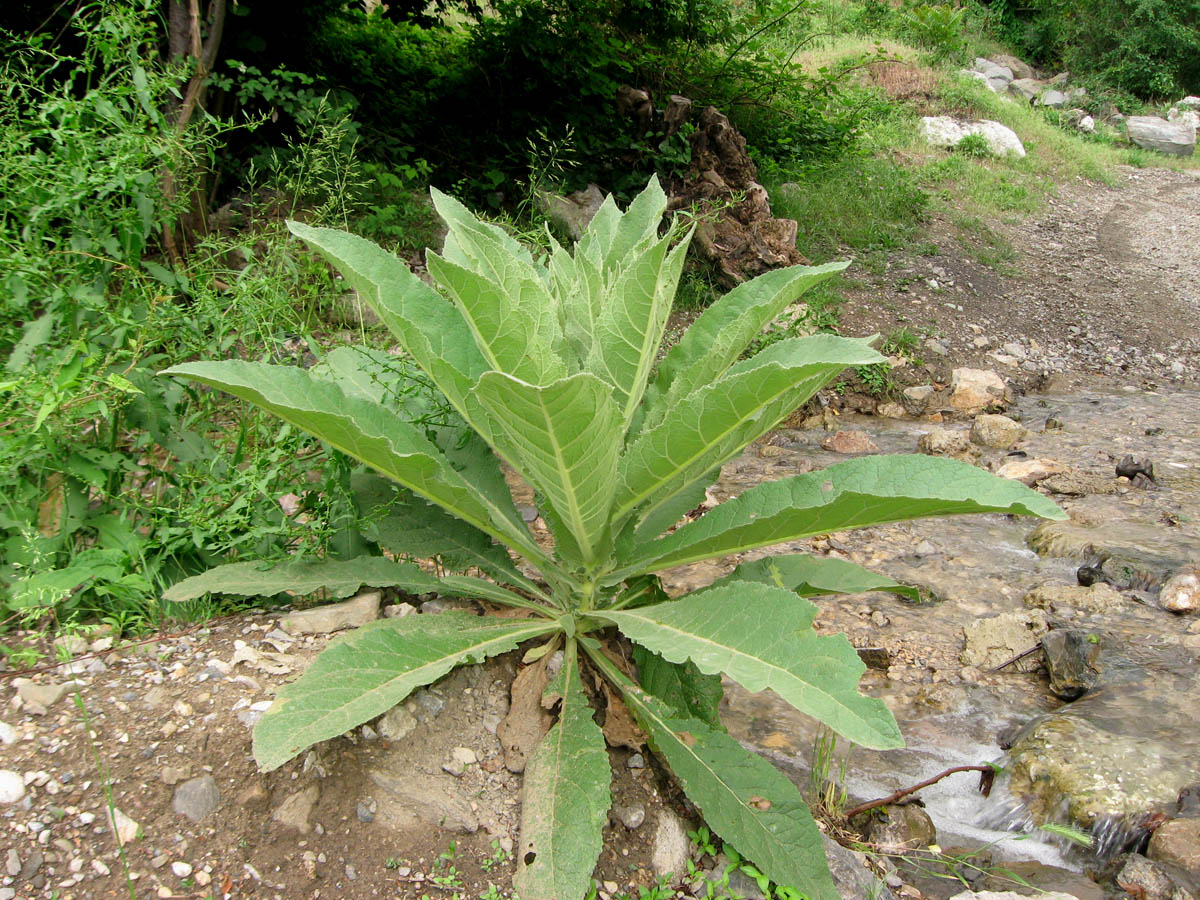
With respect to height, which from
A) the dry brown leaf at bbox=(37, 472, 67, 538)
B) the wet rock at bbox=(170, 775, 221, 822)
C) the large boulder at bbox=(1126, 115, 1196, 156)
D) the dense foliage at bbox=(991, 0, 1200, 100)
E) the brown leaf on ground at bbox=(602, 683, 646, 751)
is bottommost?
the brown leaf on ground at bbox=(602, 683, 646, 751)

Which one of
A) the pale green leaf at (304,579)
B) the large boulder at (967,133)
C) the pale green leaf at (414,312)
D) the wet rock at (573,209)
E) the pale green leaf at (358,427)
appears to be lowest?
the pale green leaf at (304,579)

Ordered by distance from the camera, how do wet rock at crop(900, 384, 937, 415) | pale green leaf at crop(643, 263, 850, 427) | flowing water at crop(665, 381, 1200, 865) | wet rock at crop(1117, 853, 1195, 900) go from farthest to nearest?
wet rock at crop(900, 384, 937, 415) < flowing water at crop(665, 381, 1200, 865) < wet rock at crop(1117, 853, 1195, 900) < pale green leaf at crop(643, 263, 850, 427)

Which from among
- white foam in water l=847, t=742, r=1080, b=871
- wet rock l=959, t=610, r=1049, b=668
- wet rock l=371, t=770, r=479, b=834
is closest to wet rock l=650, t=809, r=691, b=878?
wet rock l=371, t=770, r=479, b=834

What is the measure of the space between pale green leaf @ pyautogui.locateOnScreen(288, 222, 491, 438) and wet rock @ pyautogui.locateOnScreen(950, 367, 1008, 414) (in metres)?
4.36

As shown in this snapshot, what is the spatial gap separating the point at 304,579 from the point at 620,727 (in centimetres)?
79

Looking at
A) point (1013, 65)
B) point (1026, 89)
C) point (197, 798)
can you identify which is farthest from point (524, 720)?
point (1013, 65)

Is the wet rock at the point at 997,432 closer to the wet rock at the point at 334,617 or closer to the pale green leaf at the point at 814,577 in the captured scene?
the pale green leaf at the point at 814,577

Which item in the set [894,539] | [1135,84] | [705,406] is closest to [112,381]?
[705,406]

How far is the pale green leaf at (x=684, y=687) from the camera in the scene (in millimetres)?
1954

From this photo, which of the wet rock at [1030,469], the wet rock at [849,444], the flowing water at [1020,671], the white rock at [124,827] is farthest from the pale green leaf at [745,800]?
the wet rock at [1030,469]

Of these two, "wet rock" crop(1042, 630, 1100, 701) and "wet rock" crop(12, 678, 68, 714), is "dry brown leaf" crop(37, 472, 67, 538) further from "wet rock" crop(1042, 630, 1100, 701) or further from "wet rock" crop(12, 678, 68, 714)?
"wet rock" crop(1042, 630, 1100, 701)

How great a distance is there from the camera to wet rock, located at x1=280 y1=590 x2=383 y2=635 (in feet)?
6.28

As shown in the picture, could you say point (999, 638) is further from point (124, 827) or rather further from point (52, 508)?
point (52, 508)

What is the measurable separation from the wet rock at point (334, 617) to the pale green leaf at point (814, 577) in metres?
0.82
